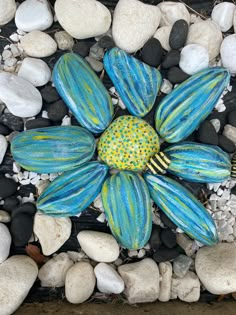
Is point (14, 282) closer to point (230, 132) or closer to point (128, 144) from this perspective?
point (128, 144)

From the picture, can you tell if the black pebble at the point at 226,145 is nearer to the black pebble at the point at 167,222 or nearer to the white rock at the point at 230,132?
the white rock at the point at 230,132

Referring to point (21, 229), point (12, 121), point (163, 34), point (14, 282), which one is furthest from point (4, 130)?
point (163, 34)

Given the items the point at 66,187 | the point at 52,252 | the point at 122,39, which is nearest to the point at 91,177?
the point at 66,187

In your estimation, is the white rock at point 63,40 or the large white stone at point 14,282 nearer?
the large white stone at point 14,282

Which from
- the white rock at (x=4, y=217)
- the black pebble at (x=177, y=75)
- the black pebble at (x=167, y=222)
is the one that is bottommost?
the white rock at (x=4, y=217)

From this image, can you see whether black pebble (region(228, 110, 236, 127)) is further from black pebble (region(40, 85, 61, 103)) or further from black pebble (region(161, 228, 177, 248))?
black pebble (region(40, 85, 61, 103))

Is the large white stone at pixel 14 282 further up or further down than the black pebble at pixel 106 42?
further down

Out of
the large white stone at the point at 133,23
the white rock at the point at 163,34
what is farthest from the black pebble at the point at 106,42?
the white rock at the point at 163,34
